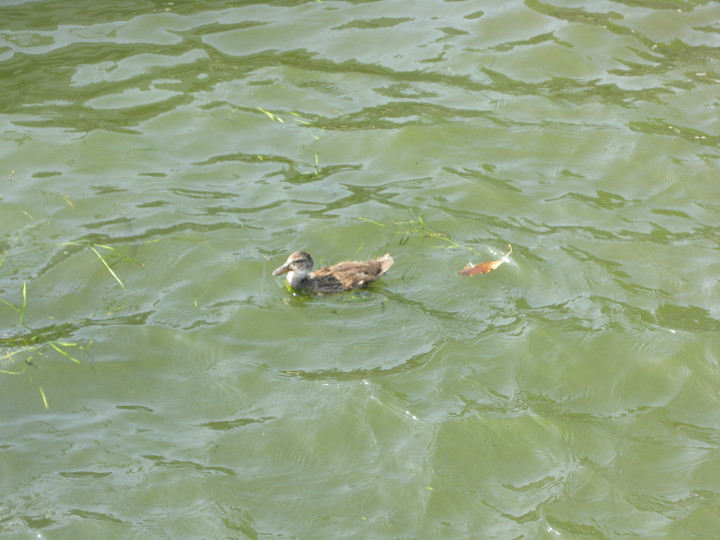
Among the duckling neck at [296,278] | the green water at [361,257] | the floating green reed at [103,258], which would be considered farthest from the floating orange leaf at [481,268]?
the floating green reed at [103,258]

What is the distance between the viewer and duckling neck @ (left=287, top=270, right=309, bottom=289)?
6.98 m

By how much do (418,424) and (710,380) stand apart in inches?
86.4

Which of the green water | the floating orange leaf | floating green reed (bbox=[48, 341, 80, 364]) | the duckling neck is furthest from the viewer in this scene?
the floating orange leaf

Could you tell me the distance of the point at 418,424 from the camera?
5.88 m

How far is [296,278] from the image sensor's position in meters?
7.00

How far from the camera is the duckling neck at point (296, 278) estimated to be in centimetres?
698

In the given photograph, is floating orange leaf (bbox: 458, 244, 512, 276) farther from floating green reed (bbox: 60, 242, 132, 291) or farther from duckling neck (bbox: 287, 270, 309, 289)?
floating green reed (bbox: 60, 242, 132, 291)

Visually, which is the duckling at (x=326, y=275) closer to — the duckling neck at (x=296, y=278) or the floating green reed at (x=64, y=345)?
the duckling neck at (x=296, y=278)

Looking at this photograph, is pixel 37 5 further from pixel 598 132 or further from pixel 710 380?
pixel 710 380

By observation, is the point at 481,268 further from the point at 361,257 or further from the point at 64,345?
the point at 64,345

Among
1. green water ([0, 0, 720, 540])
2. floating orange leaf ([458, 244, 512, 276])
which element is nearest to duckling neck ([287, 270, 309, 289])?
green water ([0, 0, 720, 540])

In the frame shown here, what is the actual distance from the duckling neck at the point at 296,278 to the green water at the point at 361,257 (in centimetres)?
15

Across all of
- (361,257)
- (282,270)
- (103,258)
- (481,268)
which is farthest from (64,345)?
(481,268)

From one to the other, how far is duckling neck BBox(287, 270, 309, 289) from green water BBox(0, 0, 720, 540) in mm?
146
